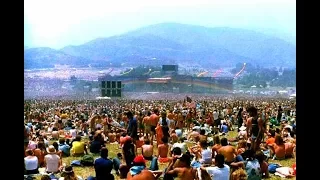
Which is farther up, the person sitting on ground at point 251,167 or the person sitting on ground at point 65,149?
the person sitting on ground at point 251,167

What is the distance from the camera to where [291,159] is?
7.01 meters

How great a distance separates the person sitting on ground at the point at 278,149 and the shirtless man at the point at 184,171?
270 cm

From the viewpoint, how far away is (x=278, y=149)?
7410mm

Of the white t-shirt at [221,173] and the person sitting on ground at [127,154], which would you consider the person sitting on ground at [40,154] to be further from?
the white t-shirt at [221,173]

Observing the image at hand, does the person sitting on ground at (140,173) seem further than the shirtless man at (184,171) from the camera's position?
No

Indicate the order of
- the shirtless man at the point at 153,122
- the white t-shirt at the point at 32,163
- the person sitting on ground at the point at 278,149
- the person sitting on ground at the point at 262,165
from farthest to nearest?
the shirtless man at the point at 153,122 → the person sitting on ground at the point at 278,149 → the white t-shirt at the point at 32,163 → the person sitting on ground at the point at 262,165

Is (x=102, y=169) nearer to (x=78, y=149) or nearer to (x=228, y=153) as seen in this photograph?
(x=228, y=153)

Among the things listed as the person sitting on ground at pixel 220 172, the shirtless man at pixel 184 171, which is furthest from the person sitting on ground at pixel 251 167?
→ the shirtless man at pixel 184 171

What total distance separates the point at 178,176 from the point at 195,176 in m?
0.20

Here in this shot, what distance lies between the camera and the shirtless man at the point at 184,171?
4.95 metres

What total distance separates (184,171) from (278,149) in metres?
2.92

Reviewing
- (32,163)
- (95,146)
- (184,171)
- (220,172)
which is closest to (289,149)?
(220,172)

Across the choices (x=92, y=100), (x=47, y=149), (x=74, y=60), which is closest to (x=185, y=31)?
(x=74, y=60)
